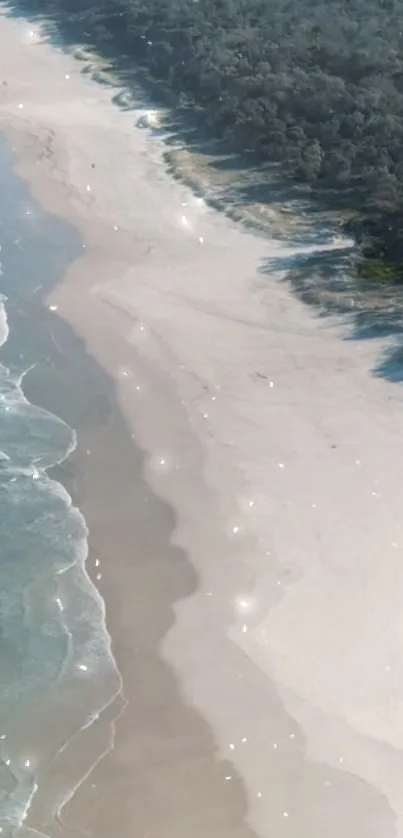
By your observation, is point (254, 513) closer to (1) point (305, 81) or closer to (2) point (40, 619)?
(2) point (40, 619)

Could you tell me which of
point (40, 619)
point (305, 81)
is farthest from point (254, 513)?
point (305, 81)

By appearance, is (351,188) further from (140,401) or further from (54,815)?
(54,815)

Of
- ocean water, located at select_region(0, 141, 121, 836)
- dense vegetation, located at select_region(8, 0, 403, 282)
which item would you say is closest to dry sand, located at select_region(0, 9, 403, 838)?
ocean water, located at select_region(0, 141, 121, 836)

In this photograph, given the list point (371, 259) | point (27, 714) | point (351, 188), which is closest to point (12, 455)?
point (27, 714)

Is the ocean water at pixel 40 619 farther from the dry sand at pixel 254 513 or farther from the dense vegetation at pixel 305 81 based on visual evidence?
the dense vegetation at pixel 305 81

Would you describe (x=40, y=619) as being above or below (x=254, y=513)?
below
